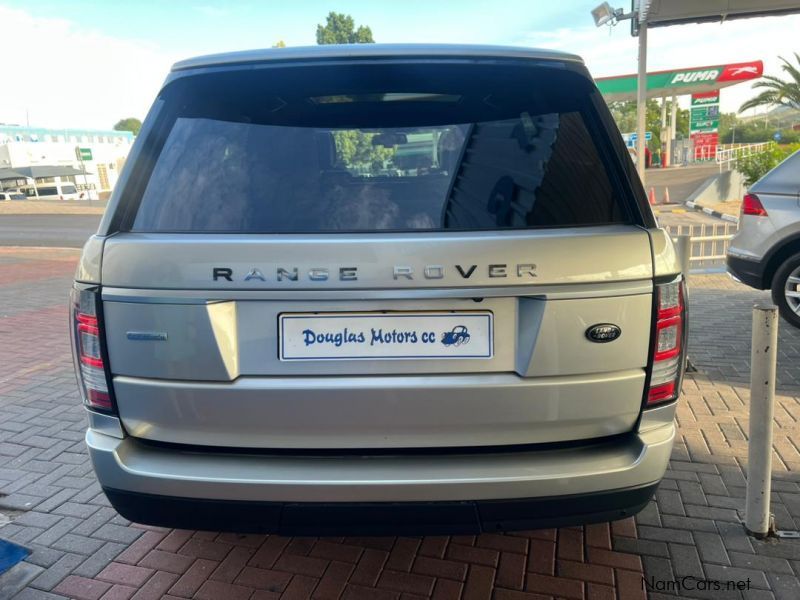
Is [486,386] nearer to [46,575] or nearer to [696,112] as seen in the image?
[46,575]

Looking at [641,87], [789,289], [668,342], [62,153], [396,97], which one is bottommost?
[789,289]

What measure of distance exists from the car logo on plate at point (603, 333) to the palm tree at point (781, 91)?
3168cm

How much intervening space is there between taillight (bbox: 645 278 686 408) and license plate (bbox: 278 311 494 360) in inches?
20.5

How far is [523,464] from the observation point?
1.88 meters

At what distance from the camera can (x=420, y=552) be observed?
2.58 m

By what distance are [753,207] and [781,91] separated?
27583mm

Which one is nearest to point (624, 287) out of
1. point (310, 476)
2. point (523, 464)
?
point (523, 464)

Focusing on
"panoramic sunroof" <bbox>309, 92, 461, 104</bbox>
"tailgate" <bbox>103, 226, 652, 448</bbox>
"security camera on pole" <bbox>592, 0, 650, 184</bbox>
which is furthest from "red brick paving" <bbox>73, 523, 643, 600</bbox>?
"security camera on pole" <bbox>592, 0, 650, 184</bbox>

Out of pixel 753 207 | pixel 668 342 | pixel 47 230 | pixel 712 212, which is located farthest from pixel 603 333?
pixel 47 230

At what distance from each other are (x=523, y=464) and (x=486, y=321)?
45 cm

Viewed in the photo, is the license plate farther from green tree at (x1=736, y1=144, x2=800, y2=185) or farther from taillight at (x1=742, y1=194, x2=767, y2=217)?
green tree at (x1=736, y1=144, x2=800, y2=185)

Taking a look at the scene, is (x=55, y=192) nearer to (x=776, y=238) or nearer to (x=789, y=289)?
(x=776, y=238)

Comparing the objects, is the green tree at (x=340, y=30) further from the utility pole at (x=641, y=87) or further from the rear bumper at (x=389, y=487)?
the rear bumper at (x=389, y=487)

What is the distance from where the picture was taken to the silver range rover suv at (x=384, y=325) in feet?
5.92
